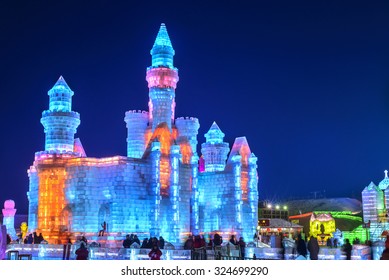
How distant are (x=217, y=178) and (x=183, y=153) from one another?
3.34 metres

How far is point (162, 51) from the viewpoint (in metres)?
38.8

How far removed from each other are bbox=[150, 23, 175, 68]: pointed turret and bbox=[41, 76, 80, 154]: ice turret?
263 inches

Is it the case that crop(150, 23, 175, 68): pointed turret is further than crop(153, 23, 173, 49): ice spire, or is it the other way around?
crop(153, 23, 173, 49): ice spire

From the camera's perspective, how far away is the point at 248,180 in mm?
43188

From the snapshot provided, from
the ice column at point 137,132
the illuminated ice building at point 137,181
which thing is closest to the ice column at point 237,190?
the illuminated ice building at point 137,181

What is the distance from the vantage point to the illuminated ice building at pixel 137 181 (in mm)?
33812

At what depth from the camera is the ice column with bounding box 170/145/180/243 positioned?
35719 mm

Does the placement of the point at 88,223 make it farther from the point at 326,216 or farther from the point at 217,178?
the point at 326,216

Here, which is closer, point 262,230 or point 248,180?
point 248,180

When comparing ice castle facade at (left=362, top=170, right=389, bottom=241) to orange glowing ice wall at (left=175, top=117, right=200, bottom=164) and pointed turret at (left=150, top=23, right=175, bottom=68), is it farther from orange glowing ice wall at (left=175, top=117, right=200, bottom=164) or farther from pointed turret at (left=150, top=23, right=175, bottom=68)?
pointed turret at (left=150, top=23, right=175, bottom=68)

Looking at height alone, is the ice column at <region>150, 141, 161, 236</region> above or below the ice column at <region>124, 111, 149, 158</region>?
below

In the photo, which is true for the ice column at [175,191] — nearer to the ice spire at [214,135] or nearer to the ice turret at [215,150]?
the ice turret at [215,150]

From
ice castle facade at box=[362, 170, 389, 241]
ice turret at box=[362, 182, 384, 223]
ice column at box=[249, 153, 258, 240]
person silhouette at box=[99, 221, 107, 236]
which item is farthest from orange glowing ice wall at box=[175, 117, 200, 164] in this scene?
ice turret at box=[362, 182, 384, 223]
